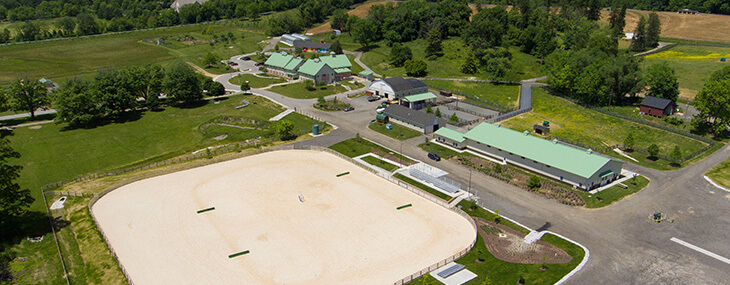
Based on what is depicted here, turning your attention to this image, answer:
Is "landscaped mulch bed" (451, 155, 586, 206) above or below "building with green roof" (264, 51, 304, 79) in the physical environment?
below

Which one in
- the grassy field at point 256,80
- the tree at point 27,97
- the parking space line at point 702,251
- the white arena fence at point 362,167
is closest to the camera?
the white arena fence at point 362,167

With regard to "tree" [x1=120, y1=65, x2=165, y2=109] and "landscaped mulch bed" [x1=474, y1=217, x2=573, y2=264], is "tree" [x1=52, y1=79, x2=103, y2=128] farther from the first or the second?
"landscaped mulch bed" [x1=474, y1=217, x2=573, y2=264]

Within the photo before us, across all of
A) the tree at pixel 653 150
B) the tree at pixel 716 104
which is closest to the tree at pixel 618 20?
the tree at pixel 716 104

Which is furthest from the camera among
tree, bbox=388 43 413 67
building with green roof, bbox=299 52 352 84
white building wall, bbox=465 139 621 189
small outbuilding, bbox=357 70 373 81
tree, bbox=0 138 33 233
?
tree, bbox=388 43 413 67

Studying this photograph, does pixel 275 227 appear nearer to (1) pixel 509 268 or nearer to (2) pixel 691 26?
(1) pixel 509 268

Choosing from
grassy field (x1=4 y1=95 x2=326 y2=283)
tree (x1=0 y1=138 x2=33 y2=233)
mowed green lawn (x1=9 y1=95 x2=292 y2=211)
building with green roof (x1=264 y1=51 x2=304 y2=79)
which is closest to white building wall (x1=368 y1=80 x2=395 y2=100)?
grassy field (x1=4 y1=95 x2=326 y2=283)

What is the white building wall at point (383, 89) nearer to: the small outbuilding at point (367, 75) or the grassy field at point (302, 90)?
the grassy field at point (302, 90)

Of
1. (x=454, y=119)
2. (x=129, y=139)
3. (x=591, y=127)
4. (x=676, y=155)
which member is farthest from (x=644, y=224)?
(x=129, y=139)
